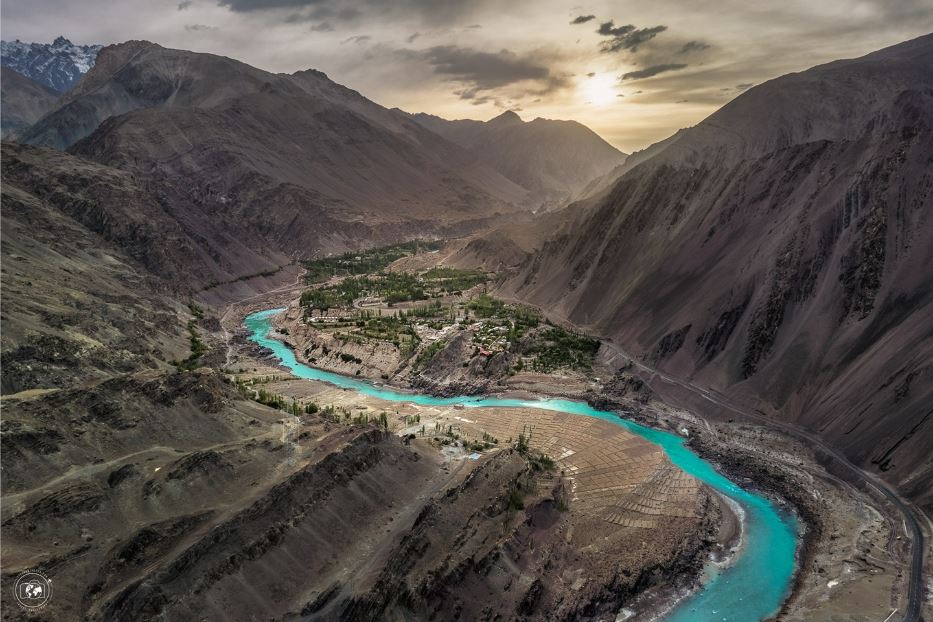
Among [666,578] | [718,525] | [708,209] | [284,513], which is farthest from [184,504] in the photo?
[708,209]

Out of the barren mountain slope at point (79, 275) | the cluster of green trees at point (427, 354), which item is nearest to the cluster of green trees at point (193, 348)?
the barren mountain slope at point (79, 275)

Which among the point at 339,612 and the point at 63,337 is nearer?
the point at 339,612

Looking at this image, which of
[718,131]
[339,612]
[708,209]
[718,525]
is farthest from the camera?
[718,131]

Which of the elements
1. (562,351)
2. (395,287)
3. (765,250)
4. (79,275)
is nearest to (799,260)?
(765,250)

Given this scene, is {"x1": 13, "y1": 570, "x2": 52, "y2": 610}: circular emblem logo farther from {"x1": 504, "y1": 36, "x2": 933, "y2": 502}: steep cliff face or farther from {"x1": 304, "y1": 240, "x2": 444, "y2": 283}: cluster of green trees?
{"x1": 304, "y1": 240, "x2": 444, "y2": 283}: cluster of green trees

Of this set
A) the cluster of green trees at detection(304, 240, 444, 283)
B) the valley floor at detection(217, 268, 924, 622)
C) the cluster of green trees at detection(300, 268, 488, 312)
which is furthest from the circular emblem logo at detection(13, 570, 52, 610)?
the cluster of green trees at detection(304, 240, 444, 283)

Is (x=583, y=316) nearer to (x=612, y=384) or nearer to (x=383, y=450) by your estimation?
(x=612, y=384)
